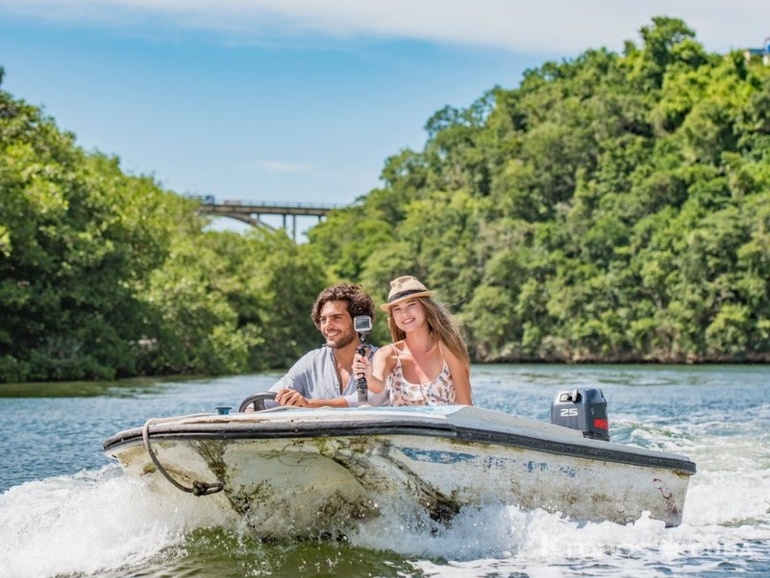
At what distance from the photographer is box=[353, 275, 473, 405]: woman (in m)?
7.75

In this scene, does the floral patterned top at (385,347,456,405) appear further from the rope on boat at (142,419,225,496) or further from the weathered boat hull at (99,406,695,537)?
the rope on boat at (142,419,225,496)

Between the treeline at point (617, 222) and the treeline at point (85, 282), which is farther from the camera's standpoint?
the treeline at point (617, 222)

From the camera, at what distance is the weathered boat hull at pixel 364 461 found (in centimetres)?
677

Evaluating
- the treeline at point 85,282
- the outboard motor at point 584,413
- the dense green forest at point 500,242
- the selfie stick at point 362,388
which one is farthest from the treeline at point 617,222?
the selfie stick at point 362,388

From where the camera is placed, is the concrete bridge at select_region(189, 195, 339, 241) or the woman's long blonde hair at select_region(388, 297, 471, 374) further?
the concrete bridge at select_region(189, 195, 339, 241)

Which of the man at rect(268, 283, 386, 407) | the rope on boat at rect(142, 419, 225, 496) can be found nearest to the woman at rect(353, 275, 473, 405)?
the man at rect(268, 283, 386, 407)

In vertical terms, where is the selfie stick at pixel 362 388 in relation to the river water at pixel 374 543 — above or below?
above

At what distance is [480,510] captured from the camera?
724cm

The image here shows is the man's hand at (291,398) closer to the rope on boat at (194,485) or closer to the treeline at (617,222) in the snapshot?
the rope on boat at (194,485)

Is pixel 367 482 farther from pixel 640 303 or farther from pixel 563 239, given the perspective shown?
pixel 563 239

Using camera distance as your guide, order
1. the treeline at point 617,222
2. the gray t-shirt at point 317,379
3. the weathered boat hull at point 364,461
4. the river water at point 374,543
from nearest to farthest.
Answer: the weathered boat hull at point 364,461
the river water at point 374,543
the gray t-shirt at point 317,379
the treeline at point 617,222

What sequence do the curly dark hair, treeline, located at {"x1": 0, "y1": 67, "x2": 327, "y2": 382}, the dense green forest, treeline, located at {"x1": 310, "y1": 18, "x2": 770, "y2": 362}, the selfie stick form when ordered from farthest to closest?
treeline, located at {"x1": 310, "y1": 18, "x2": 770, "y2": 362} → the dense green forest → treeline, located at {"x1": 0, "y1": 67, "x2": 327, "y2": 382} → the curly dark hair → the selfie stick

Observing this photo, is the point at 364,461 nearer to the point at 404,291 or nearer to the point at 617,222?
the point at 404,291

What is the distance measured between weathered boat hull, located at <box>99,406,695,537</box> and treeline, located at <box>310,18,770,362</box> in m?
52.5
